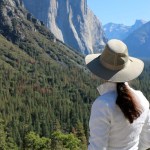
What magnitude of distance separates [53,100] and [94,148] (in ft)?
574

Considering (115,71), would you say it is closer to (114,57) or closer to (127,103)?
(114,57)

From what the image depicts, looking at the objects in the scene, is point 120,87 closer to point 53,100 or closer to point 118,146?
point 118,146

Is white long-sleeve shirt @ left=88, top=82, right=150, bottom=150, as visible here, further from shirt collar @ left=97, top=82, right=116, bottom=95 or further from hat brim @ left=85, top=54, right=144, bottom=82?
hat brim @ left=85, top=54, right=144, bottom=82

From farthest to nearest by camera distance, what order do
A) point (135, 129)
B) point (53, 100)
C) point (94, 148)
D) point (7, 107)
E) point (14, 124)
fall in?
1. point (53, 100)
2. point (7, 107)
3. point (14, 124)
4. point (135, 129)
5. point (94, 148)

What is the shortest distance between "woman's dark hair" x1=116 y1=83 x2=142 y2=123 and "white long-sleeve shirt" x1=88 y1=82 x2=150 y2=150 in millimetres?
77

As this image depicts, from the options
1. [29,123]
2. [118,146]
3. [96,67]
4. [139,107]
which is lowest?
[29,123]

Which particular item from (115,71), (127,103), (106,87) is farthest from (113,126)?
(115,71)

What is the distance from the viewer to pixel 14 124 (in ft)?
398

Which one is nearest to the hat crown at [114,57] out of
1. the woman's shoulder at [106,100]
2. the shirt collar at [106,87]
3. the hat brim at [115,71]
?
the hat brim at [115,71]

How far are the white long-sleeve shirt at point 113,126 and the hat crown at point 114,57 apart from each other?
258 millimetres

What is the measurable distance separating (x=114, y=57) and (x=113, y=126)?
0.90 metres

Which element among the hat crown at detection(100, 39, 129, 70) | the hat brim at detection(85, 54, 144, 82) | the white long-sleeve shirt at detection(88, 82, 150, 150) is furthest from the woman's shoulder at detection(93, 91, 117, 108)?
the hat crown at detection(100, 39, 129, 70)

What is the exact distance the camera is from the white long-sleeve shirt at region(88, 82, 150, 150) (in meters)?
5.71

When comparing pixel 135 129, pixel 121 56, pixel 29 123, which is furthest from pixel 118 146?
pixel 29 123
